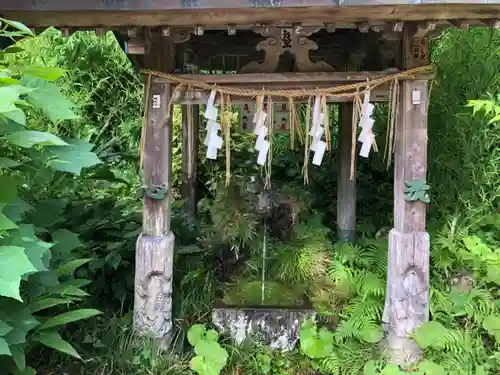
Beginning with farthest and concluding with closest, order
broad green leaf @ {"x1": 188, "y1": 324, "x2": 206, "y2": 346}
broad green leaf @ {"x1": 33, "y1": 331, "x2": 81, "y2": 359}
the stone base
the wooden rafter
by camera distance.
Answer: the stone base < broad green leaf @ {"x1": 188, "y1": 324, "x2": 206, "y2": 346} < the wooden rafter < broad green leaf @ {"x1": 33, "y1": 331, "x2": 81, "y2": 359}

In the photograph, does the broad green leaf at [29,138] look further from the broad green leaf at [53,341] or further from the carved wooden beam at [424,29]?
the carved wooden beam at [424,29]

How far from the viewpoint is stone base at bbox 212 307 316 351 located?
418 centimetres

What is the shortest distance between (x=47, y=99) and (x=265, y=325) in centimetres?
246

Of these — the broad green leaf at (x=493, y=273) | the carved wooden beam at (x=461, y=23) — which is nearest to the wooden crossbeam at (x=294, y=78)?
the carved wooden beam at (x=461, y=23)

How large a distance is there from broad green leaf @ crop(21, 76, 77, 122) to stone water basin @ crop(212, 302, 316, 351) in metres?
2.20

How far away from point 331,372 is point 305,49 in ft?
7.80

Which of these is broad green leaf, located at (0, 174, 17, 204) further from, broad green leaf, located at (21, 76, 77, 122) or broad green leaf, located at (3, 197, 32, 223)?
broad green leaf, located at (21, 76, 77, 122)

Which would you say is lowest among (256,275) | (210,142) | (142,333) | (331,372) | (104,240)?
(331,372)

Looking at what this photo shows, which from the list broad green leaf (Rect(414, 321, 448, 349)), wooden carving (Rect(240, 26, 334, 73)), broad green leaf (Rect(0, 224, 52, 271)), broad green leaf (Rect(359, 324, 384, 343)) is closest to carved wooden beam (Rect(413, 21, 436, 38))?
wooden carving (Rect(240, 26, 334, 73))

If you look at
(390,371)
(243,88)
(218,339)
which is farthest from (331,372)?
(243,88)

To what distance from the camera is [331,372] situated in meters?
3.98

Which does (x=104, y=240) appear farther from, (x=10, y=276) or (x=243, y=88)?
(x=10, y=276)

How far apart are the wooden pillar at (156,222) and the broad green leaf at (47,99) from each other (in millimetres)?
1271

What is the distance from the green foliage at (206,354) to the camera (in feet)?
12.2
